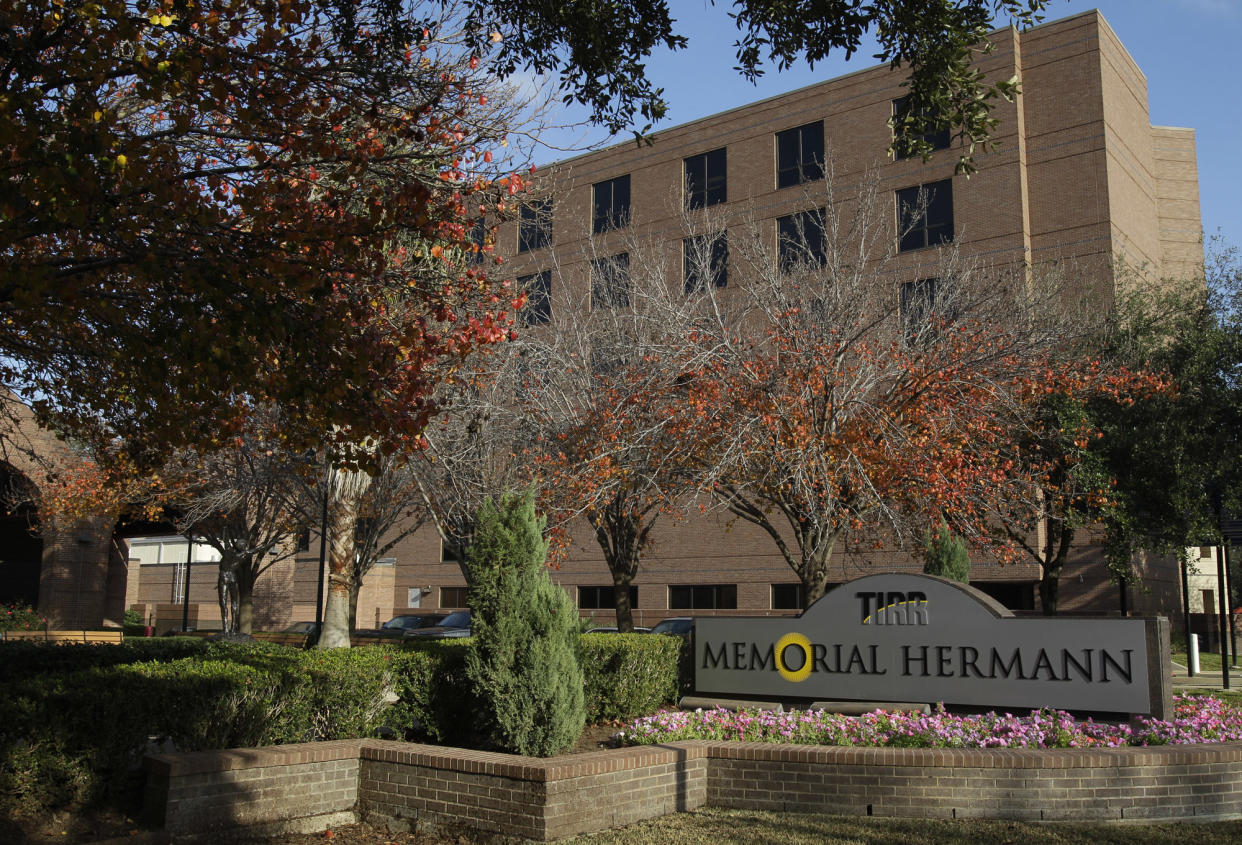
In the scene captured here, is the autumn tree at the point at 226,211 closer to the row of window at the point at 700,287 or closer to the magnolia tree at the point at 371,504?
the row of window at the point at 700,287

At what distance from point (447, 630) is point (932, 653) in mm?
23214

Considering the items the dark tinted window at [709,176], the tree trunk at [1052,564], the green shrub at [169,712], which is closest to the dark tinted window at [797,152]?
the dark tinted window at [709,176]

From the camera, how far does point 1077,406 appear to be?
1958 cm

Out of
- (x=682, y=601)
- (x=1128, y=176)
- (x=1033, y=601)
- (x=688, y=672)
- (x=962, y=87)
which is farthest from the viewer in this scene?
(x=682, y=601)

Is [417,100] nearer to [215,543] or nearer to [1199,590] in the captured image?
[215,543]

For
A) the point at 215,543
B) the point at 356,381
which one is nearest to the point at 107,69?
the point at 356,381

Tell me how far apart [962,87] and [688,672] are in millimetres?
7714

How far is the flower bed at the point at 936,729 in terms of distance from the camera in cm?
970

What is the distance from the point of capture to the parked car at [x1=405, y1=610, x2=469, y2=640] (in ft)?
99.8

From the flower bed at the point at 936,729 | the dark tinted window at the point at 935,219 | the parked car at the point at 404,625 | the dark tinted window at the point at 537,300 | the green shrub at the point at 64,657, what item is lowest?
the parked car at the point at 404,625

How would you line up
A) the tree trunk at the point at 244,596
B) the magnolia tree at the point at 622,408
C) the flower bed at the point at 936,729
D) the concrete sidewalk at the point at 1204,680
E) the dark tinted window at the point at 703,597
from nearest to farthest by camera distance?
the flower bed at the point at 936,729 < the magnolia tree at the point at 622,408 < the concrete sidewalk at the point at 1204,680 < the tree trunk at the point at 244,596 < the dark tinted window at the point at 703,597

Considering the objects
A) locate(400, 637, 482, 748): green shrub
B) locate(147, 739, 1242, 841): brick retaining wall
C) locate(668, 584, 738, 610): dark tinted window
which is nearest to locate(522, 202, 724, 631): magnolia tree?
locate(400, 637, 482, 748): green shrub

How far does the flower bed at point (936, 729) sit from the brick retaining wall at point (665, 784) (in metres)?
0.66

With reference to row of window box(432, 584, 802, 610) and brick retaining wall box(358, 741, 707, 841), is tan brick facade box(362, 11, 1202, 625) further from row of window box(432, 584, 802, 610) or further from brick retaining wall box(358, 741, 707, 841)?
brick retaining wall box(358, 741, 707, 841)
